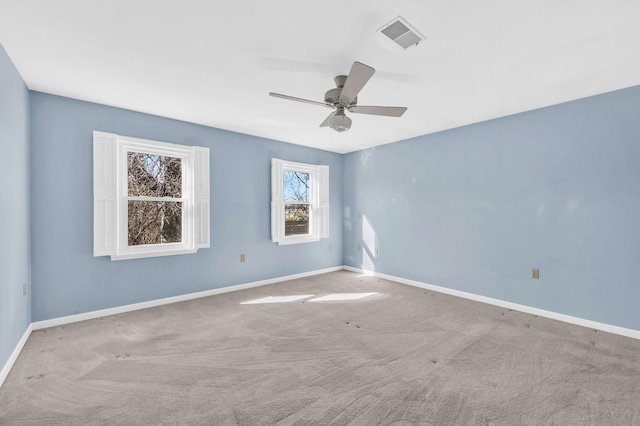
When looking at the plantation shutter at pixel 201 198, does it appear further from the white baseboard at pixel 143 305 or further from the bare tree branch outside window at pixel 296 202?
the bare tree branch outside window at pixel 296 202

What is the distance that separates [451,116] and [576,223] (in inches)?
73.2

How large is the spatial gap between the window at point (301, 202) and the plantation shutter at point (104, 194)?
7.58 feet

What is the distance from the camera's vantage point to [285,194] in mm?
5375

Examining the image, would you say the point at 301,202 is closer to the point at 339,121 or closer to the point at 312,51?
the point at 339,121

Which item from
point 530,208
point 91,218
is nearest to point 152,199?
point 91,218

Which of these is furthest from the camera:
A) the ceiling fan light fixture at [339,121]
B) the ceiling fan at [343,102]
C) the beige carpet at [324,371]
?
the ceiling fan light fixture at [339,121]

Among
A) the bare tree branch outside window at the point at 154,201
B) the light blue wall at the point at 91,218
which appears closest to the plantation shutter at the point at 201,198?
the light blue wall at the point at 91,218

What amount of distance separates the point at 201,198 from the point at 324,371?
9.47ft

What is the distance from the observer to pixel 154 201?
3971 mm

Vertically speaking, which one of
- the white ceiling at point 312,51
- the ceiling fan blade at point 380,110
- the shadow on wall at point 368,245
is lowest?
the shadow on wall at point 368,245

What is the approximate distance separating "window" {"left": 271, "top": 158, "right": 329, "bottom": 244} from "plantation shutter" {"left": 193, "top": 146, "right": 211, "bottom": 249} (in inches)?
47.7

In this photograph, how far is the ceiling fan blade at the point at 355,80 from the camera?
2070 millimetres

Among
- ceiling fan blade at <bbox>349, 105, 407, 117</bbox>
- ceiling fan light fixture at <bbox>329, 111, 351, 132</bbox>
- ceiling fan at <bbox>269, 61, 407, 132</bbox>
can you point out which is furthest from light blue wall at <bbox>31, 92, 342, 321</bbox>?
ceiling fan blade at <bbox>349, 105, 407, 117</bbox>

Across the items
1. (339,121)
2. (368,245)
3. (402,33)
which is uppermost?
(402,33)
